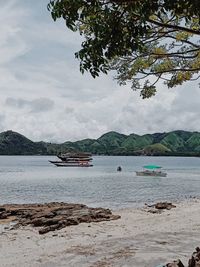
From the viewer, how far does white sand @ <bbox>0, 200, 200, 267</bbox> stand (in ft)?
35.8

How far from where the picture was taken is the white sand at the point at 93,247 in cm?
1092

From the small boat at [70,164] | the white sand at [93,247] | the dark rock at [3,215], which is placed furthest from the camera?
the small boat at [70,164]

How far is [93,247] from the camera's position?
13117 millimetres

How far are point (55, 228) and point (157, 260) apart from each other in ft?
31.8

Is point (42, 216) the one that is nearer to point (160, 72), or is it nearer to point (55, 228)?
point (55, 228)

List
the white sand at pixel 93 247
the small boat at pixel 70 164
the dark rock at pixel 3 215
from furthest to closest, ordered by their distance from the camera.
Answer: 1. the small boat at pixel 70 164
2. the dark rock at pixel 3 215
3. the white sand at pixel 93 247

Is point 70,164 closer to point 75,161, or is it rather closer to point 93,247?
point 75,161

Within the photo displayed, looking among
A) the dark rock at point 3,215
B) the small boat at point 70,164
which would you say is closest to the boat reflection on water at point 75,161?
the small boat at point 70,164

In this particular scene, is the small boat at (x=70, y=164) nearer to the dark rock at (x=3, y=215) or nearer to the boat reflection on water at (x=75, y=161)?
the boat reflection on water at (x=75, y=161)

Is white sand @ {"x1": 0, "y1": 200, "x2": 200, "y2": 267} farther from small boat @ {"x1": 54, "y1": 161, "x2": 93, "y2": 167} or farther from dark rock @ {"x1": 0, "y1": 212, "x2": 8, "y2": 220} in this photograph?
small boat @ {"x1": 54, "y1": 161, "x2": 93, "y2": 167}

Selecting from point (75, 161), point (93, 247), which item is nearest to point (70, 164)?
→ point (75, 161)

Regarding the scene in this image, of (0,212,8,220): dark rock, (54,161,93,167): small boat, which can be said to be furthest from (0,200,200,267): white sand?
(54,161,93,167): small boat

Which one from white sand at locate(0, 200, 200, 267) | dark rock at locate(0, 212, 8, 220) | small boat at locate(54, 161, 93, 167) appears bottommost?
dark rock at locate(0, 212, 8, 220)

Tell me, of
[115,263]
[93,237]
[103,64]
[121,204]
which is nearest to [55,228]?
[93,237]
